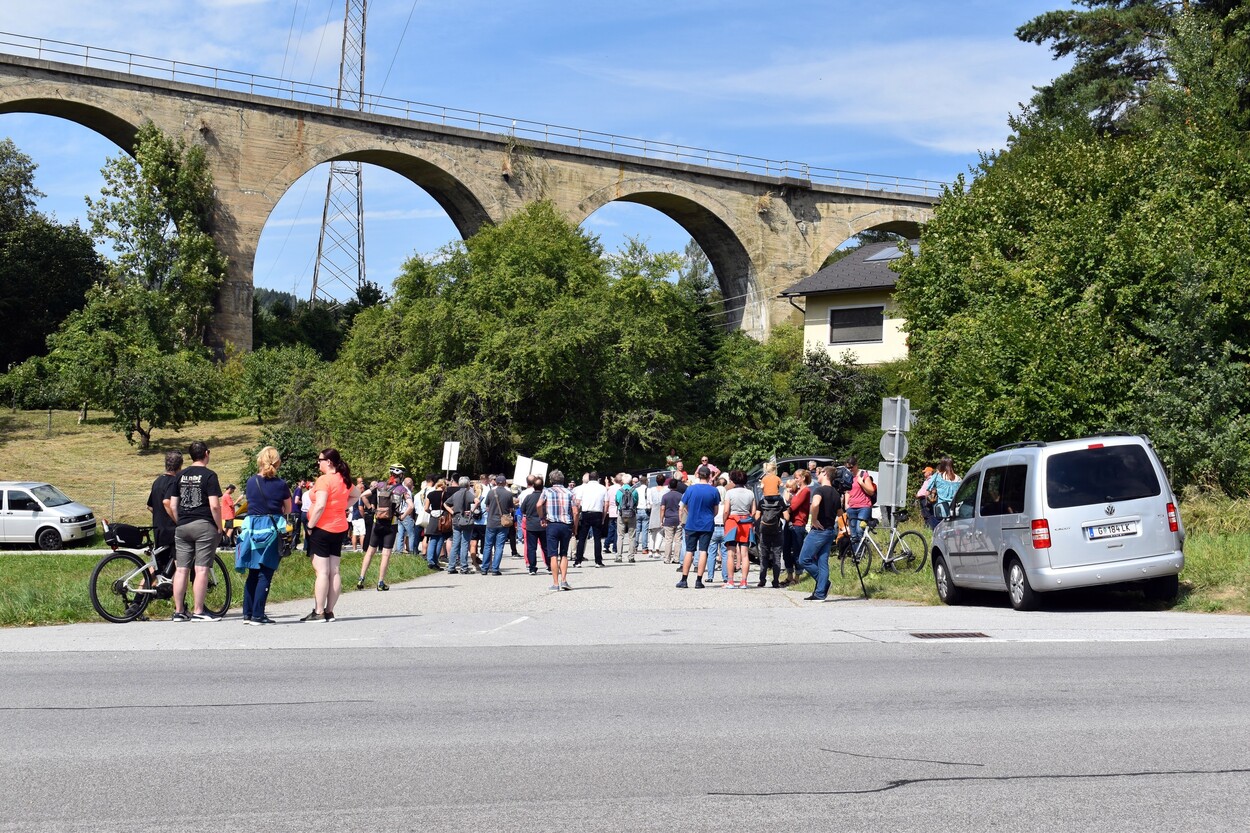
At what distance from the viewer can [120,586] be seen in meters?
12.5

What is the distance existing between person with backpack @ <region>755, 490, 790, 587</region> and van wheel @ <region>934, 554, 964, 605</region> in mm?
2680

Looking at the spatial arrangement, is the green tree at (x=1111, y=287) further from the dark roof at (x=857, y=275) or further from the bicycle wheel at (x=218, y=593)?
the bicycle wheel at (x=218, y=593)

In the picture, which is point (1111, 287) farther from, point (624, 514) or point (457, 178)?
point (457, 178)

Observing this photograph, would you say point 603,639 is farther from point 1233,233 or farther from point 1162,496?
point 1233,233

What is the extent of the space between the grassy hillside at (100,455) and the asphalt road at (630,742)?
29.5m

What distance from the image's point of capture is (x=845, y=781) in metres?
5.65

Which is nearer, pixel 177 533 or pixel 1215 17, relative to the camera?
pixel 177 533

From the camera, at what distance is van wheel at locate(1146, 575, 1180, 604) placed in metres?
13.5

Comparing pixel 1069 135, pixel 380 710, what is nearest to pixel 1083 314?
pixel 1069 135

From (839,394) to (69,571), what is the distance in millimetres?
25530

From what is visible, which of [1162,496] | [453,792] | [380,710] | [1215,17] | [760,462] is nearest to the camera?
[453,792]

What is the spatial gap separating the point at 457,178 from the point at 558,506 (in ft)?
132

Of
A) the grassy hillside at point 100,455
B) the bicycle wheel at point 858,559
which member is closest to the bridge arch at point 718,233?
the grassy hillside at point 100,455

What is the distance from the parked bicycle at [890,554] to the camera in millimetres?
18000
